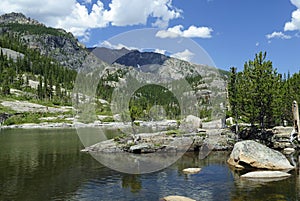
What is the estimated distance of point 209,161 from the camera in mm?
44062

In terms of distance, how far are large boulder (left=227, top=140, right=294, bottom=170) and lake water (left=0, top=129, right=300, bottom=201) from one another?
6.16 feet

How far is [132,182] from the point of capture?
106 feet

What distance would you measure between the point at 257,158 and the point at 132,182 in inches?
664

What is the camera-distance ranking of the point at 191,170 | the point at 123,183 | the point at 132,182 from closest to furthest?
the point at 123,183, the point at 132,182, the point at 191,170

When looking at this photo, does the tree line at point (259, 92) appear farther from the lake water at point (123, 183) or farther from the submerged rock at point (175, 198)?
the submerged rock at point (175, 198)

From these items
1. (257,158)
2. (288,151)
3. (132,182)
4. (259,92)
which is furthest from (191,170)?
(259,92)

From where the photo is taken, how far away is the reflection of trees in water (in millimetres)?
30031

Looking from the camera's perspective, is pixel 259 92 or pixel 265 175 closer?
pixel 265 175

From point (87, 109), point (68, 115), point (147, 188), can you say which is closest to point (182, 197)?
point (147, 188)

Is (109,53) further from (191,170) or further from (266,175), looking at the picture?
(266,175)

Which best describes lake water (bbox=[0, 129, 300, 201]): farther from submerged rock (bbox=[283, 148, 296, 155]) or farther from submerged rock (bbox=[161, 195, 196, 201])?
submerged rock (bbox=[283, 148, 296, 155])

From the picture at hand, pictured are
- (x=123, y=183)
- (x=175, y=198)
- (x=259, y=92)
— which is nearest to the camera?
(x=175, y=198)

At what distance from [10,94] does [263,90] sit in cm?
15492

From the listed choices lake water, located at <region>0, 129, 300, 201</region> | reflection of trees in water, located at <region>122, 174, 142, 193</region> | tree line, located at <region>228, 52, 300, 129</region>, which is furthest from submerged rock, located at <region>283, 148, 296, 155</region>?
reflection of trees in water, located at <region>122, 174, 142, 193</region>
